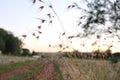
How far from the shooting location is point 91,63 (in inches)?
326

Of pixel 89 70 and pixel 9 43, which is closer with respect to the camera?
pixel 89 70

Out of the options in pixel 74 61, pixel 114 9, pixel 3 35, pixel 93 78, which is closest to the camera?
pixel 93 78

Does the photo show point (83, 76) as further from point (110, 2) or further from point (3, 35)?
point (3, 35)

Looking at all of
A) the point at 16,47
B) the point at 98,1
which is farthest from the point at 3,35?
the point at 98,1

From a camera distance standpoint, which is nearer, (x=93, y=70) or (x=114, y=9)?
(x=93, y=70)

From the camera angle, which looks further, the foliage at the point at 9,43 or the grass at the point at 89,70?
the foliage at the point at 9,43

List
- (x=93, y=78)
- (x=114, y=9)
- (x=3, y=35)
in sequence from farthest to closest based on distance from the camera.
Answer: (x=3, y=35), (x=114, y=9), (x=93, y=78)

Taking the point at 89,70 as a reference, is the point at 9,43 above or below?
above

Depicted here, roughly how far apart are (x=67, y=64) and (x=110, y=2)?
5.25 m

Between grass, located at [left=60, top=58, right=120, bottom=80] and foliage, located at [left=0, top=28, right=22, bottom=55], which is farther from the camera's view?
foliage, located at [left=0, top=28, right=22, bottom=55]

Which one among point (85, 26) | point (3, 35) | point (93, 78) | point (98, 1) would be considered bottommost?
point (93, 78)

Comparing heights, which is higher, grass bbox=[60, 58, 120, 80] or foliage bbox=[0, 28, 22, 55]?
foliage bbox=[0, 28, 22, 55]

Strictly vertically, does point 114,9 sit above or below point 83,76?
above

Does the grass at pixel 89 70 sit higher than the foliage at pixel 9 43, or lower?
lower
